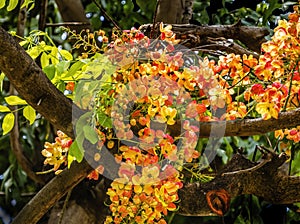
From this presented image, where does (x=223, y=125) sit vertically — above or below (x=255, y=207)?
above

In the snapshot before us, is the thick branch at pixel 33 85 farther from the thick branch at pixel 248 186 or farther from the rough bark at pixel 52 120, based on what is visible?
the thick branch at pixel 248 186

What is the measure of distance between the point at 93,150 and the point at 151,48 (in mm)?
172

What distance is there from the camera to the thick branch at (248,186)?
116 centimetres

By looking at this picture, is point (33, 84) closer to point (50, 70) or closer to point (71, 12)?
point (50, 70)

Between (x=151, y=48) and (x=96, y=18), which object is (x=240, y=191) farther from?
(x=96, y=18)

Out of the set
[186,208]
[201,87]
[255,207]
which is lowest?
[255,207]

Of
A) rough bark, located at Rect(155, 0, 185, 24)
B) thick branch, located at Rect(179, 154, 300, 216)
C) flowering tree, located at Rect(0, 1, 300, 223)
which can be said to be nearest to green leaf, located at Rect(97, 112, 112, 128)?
flowering tree, located at Rect(0, 1, 300, 223)

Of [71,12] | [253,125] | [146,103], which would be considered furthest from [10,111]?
[71,12]

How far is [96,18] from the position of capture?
1.77 m

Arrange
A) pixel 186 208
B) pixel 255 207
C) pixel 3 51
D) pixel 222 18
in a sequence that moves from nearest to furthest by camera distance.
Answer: pixel 3 51 → pixel 186 208 → pixel 255 207 → pixel 222 18

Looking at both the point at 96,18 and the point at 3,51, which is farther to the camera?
the point at 96,18

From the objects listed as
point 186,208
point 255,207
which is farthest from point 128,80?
point 255,207

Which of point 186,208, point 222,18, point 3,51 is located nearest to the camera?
point 3,51

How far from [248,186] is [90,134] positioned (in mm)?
457
